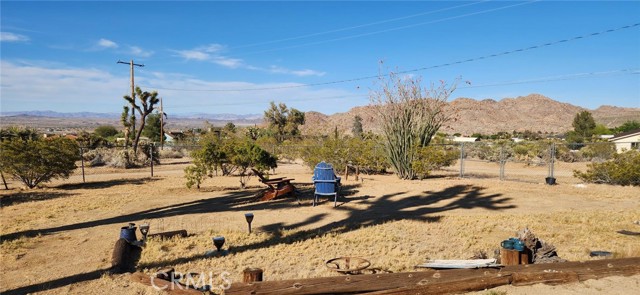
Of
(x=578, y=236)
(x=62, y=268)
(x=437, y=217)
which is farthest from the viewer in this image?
(x=437, y=217)

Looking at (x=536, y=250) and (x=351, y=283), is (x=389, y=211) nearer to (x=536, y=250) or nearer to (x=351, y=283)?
(x=536, y=250)

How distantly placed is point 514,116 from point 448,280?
108275 millimetres

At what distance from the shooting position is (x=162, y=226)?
9.72m

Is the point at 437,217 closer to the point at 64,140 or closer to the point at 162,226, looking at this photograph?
the point at 162,226

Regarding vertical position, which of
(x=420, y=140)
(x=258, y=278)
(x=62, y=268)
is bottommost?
(x=62, y=268)

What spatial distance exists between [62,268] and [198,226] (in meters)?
3.29

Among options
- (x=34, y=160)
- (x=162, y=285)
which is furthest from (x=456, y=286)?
(x=34, y=160)

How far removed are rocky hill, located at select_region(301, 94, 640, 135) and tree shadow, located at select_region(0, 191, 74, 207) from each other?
68.3m

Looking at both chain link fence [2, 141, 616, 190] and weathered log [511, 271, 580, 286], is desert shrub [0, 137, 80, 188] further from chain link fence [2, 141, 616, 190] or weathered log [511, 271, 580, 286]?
weathered log [511, 271, 580, 286]

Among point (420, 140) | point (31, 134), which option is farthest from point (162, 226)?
point (31, 134)

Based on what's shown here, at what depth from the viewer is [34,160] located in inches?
603

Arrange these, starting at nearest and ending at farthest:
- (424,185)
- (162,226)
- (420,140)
Answer: (162,226), (424,185), (420,140)

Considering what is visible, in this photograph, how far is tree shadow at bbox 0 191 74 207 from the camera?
12822 millimetres

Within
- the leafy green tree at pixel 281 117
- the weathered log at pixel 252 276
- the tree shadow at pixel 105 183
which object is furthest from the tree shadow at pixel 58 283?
the leafy green tree at pixel 281 117
